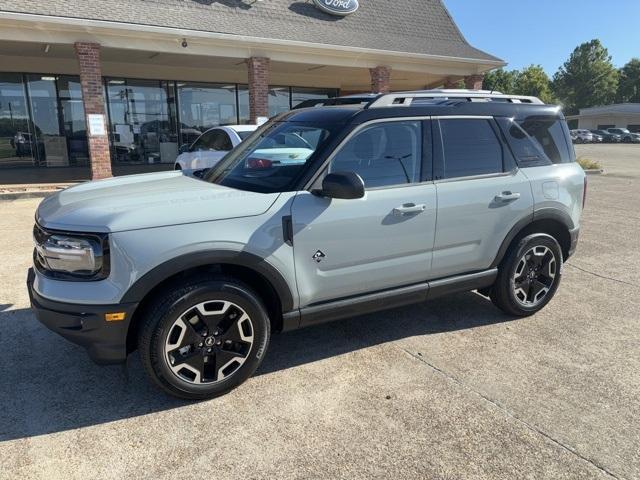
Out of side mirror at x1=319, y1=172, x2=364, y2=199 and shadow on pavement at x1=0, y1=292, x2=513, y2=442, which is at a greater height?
side mirror at x1=319, y1=172, x2=364, y2=199

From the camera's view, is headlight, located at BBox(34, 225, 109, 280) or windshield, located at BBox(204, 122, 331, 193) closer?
headlight, located at BBox(34, 225, 109, 280)

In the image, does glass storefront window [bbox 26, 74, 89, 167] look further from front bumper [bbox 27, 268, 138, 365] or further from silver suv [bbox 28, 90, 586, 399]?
front bumper [bbox 27, 268, 138, 365]

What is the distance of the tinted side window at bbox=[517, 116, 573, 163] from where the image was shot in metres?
4.31

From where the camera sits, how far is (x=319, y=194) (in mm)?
3250

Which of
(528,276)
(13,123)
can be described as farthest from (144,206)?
(13,123)

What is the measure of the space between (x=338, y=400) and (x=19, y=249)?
5.27 meters

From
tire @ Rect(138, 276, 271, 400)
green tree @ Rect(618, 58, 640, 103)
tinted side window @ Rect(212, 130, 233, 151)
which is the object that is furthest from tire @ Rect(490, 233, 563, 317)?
green tree @ Rect(618, 58, 640, 103)

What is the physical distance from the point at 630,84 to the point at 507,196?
98133mm

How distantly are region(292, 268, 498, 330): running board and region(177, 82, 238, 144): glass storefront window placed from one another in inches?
614

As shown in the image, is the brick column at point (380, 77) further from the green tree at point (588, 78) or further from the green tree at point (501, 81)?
the green tree at point (588, 78)

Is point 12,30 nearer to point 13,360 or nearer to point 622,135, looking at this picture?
point 13,360

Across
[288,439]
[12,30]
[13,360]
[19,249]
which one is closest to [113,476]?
[288,439]

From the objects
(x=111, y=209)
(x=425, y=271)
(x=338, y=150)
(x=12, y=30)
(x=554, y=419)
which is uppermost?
(x=12, y=30)

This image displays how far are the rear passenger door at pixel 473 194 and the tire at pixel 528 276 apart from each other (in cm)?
23
